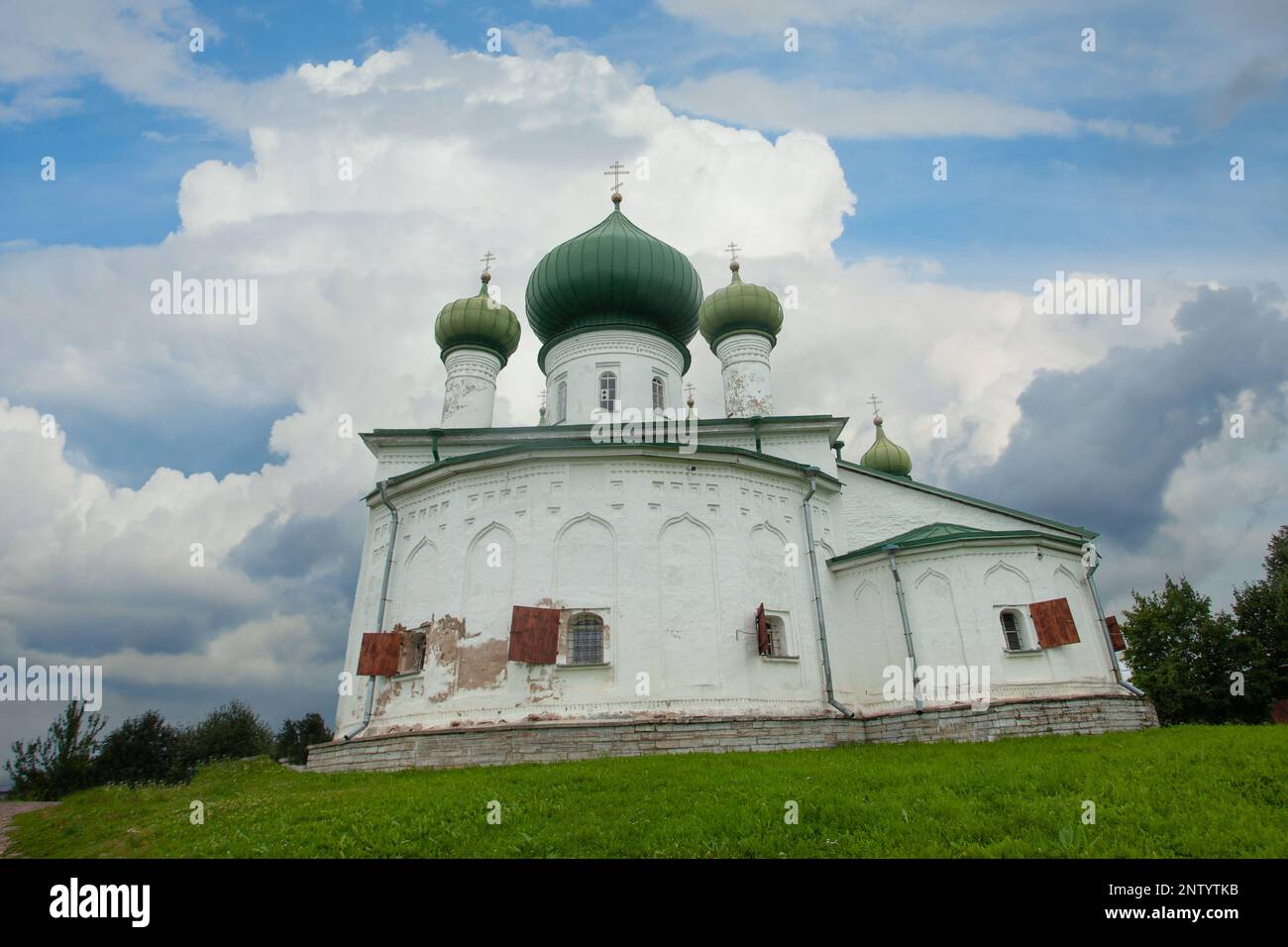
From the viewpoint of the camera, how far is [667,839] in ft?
18.7

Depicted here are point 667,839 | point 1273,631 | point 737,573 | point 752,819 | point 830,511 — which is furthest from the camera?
point 1273,631

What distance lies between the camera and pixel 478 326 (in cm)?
2069

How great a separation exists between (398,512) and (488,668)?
15.8 feet

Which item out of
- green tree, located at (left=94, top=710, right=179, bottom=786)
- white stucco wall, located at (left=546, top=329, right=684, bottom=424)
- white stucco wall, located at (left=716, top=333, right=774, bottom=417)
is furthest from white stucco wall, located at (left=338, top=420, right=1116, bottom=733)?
green tree, located at (left=94, top=710, right=179, bottom=786)

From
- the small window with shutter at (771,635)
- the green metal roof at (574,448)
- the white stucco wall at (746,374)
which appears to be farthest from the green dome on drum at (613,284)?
the small window with shutter at (771,635)

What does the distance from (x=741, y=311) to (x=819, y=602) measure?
9301mm

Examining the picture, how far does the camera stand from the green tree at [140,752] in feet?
94.1

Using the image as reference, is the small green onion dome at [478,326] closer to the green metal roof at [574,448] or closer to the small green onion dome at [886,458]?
the green metal roof at [574,448]

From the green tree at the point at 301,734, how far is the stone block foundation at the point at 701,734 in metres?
30.1

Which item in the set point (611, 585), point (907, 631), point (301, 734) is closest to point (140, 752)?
point (301, 734)

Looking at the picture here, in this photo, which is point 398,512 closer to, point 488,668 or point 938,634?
point 488,668

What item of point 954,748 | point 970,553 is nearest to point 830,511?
point 970,553

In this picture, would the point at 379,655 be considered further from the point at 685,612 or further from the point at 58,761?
the point at 58,761

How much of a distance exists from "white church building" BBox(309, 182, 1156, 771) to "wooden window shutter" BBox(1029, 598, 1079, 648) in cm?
4
